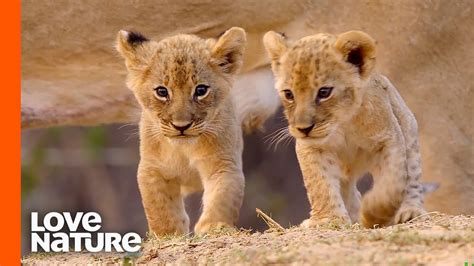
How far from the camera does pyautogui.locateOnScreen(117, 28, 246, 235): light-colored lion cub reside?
4.46 meters

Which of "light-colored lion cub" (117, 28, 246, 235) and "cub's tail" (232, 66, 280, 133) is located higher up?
"cub's tail" (232, 66, 280, 133)

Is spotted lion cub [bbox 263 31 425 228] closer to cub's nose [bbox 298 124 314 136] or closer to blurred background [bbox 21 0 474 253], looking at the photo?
cub's nose [bbox 298 124 314 136]

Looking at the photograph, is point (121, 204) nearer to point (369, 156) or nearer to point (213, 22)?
point (213, 22)

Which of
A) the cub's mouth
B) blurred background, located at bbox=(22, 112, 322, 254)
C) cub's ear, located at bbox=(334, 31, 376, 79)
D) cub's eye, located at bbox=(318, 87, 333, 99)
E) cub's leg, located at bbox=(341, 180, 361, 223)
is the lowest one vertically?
cub's leg, located at bbox=(341, 180, 361, 223)

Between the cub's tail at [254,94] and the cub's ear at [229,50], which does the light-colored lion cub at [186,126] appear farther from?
the cub's tail at [254,94]

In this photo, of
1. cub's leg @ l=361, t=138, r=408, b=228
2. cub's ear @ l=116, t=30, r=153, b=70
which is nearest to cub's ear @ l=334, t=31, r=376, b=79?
cub's leg @ l=361, t=138, r=408, b=228

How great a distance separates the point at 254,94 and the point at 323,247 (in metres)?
2.21

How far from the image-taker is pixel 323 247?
3615mm

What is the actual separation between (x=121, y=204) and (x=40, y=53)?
194 inches

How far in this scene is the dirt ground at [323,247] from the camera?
3.47 meters

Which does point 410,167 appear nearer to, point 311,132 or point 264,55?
point 311,132

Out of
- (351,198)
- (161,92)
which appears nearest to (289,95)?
(161,92)

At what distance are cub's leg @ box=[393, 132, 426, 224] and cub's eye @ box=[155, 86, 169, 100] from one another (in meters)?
0.86

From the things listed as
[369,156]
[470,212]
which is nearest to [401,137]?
[369,156]
